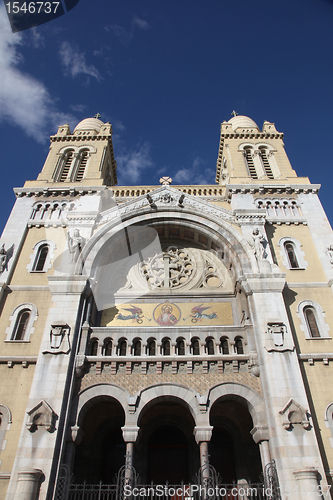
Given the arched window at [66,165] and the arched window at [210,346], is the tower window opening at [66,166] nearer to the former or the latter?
the arched window at [66,165]

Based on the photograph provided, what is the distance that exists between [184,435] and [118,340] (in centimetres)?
581

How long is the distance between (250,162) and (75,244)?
14109mm

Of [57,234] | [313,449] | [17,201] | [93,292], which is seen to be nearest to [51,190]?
[17,201]

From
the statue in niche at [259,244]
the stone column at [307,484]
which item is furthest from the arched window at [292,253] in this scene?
the stone column at [307,484]

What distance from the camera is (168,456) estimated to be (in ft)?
52.7

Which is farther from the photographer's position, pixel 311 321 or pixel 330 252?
pixel 330 252

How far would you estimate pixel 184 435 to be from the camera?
16531 millimetres

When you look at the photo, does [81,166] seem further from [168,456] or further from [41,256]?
[168,456]

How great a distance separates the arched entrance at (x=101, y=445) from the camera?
1500 cm

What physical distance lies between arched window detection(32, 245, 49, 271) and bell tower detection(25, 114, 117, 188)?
4577mm

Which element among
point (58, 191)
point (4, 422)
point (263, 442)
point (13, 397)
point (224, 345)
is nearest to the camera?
point (263, 442)

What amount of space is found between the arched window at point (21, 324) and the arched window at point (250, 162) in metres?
16.4

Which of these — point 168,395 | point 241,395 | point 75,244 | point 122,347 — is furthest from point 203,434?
point 75,244

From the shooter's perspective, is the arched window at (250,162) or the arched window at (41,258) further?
the arched window at (250,162)
